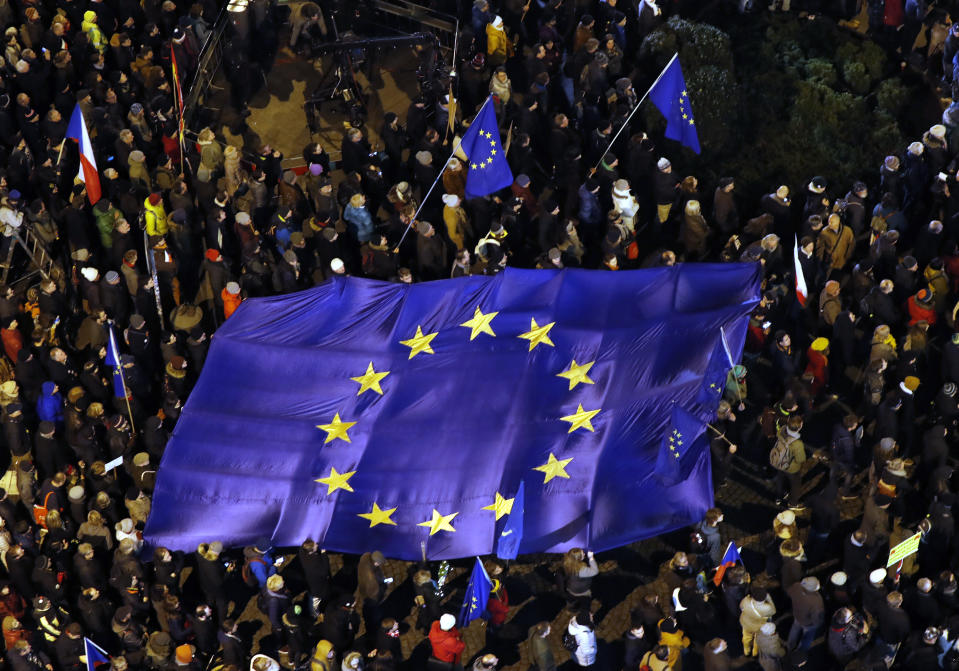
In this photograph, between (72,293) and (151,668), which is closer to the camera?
(151,668)

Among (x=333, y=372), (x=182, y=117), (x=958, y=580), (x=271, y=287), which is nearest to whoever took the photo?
(x=958, y=580)

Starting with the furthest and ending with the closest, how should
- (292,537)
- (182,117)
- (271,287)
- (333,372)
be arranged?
(182,117) → (271,287) → (333,372) → (292,537)

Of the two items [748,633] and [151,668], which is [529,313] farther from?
[151,668]

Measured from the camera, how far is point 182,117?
29109 millimetres

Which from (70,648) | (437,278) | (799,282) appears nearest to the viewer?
(70,648)

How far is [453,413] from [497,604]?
282cm

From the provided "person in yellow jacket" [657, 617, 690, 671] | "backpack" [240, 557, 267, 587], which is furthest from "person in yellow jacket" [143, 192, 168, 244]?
"person in yellow jacket" [657, 617, 690, 671]

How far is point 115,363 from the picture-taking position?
79.7ft

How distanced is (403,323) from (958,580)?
341 inches

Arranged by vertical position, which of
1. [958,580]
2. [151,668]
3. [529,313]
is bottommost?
[151,668]

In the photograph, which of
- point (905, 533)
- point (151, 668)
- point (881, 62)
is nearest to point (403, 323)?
point (151, 668)

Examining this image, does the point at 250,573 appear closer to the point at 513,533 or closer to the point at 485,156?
the point at 513,533

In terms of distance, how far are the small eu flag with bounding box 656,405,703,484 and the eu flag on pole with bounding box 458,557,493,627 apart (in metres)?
2.84

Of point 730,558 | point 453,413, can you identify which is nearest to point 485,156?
point 453,413
